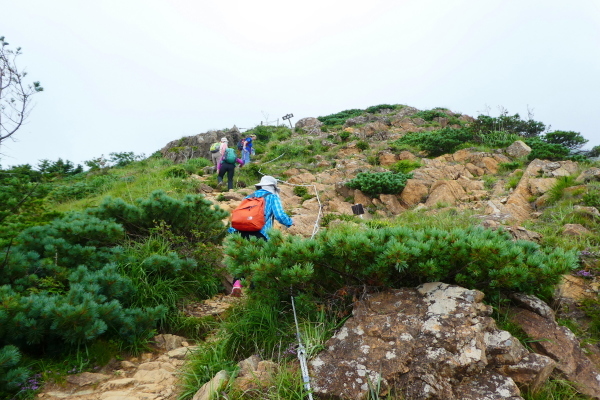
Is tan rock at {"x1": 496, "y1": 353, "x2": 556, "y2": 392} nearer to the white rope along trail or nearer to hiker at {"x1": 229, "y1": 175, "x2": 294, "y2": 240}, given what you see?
the white rope along trail

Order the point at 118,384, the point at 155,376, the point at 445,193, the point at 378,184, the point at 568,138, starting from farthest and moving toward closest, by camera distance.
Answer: the point at 568,138
the point at 378,184
the point at 445,193
the point at 155,376
the point at 118,384

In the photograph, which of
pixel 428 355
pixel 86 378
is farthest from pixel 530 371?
pixel 86 378

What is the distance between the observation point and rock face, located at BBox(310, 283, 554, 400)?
231cm

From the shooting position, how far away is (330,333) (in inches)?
119

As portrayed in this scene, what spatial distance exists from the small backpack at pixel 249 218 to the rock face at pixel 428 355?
87.8 inches

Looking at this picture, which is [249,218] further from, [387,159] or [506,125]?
[506,125]

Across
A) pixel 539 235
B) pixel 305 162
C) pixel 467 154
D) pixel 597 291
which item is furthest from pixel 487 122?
pixel 597 291

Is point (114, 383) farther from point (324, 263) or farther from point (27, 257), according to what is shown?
point (324, 263)

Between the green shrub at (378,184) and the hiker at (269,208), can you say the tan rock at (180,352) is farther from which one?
the green shrub at (378,184)

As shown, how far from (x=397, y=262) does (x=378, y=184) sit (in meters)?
7.65

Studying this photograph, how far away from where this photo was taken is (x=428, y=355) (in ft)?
7.97

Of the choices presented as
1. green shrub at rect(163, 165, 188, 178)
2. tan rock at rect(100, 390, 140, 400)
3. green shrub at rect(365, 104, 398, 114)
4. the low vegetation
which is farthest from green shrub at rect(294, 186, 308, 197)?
green shrub at rect(365, 104, 398, 114)

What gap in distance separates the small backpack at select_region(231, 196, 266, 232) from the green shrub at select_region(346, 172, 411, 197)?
5916 mm

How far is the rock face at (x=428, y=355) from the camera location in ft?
7.58
